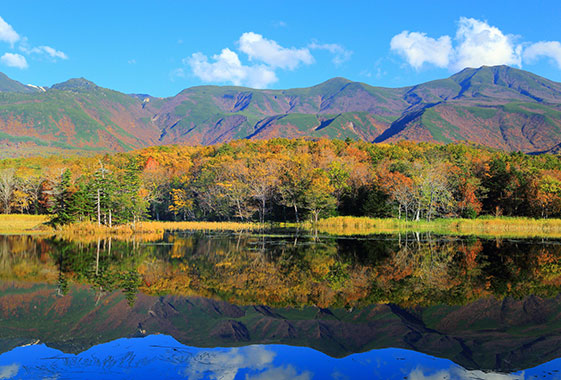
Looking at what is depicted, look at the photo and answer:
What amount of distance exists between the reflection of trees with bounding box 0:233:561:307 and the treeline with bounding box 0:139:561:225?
15.0 metres

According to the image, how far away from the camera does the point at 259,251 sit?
28.1m

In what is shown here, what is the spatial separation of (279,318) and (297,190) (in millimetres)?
45314

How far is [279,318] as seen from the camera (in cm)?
1295

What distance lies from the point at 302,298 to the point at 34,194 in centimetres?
7091

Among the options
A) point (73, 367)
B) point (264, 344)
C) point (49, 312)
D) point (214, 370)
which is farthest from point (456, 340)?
point (49, 312)

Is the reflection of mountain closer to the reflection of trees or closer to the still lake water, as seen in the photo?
the still lake water

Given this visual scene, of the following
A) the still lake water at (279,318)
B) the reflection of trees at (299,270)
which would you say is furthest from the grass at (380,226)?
the still lake water at (279,318)

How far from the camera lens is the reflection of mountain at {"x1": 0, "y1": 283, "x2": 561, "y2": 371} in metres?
10.8

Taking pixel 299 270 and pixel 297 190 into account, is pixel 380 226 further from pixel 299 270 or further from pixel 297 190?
pixel 299 270

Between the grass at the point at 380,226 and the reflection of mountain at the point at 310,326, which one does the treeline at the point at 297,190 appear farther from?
the reflection of mountain at the point at 310,326

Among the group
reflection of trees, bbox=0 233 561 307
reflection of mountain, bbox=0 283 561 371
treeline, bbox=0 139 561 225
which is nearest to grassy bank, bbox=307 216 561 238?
treeline, bbox=0 139 561 225

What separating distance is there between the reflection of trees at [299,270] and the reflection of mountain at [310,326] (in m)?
1.13

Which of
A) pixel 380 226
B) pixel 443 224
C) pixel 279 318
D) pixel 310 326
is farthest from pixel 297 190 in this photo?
pixel 310 326

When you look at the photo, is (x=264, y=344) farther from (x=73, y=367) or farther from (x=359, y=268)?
(x=359, y=268)
